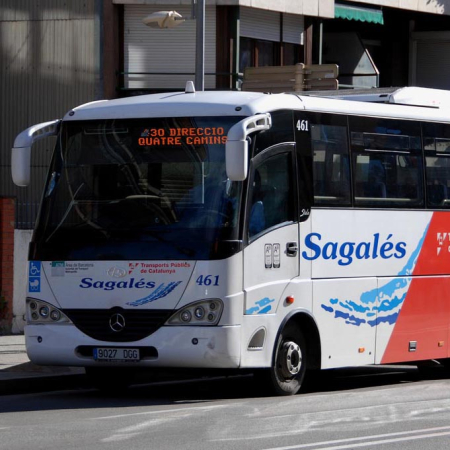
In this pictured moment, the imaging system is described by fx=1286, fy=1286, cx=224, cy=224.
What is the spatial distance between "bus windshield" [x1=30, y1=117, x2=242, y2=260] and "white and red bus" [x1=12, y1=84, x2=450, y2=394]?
1 cm

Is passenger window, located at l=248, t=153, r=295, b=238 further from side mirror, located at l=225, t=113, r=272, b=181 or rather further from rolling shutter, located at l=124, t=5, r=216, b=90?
rolling shutter, located at l=124, t=5, r=216, b=90

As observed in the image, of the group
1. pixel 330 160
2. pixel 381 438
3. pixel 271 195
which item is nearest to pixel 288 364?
pixel 271 195

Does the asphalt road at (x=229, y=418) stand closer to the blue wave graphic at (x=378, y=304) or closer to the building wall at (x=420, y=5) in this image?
the blue wave graphic at (x=378, y=304)

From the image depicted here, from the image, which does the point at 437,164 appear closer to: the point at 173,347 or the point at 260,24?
the point at 173,347

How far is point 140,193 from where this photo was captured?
1311 centimetres

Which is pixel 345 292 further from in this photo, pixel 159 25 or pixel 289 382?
pixel 159 25

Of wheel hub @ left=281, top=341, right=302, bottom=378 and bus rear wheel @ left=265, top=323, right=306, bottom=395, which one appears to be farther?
wheel hub @ left=281, top=341, right=302, bottom=378

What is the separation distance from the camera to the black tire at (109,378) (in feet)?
46.5

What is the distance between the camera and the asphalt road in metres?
10.0

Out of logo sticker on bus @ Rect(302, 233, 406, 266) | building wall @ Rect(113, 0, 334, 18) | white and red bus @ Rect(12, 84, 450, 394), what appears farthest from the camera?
building wall @ Rect(113, 0, 334, 18)

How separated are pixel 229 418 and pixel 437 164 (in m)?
5.54

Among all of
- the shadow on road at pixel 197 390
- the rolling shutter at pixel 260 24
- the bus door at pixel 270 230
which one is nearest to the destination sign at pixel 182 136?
the bus door at pixel 270 230

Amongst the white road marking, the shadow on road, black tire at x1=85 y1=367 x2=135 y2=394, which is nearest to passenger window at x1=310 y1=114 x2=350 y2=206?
the shadow on road

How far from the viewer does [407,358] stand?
15.1 metres
